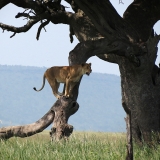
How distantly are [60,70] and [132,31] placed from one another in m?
2.89

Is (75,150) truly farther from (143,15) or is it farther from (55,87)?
(143,15)

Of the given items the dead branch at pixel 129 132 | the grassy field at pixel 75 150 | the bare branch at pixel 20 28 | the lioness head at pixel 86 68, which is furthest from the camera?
the bare branch at pixel 20 28

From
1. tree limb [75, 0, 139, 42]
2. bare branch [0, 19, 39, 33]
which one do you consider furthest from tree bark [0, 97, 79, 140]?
bare branch [0, 19, 39, 33]

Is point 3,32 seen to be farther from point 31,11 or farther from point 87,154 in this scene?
point 87,154

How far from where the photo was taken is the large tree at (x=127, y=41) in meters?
13.5

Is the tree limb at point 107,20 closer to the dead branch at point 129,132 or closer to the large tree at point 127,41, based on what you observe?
the large tree at point 127,41

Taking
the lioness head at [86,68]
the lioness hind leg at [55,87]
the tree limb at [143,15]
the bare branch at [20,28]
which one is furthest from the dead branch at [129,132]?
the bare branch at [20,28]

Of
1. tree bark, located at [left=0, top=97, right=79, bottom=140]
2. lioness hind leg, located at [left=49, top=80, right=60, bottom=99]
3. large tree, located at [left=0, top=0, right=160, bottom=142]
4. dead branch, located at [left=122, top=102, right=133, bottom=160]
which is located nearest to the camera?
dead branch, located at [left=122, top=102, right=133, bottom=160]

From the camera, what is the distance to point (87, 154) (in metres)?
9.55

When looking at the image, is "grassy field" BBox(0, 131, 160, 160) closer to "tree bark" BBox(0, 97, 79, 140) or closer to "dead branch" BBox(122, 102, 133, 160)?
"tree bark" BBox(0, 97, 79, 140)

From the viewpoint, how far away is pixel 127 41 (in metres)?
13.7

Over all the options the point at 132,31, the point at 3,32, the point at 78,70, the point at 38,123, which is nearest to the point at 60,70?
the point at 78,70

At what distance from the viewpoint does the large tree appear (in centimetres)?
1352

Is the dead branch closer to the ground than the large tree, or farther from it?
closer to the ground
